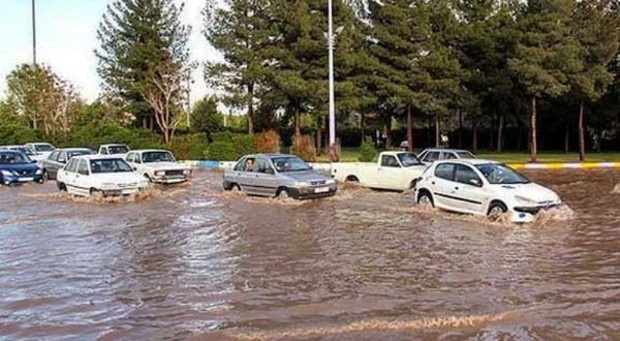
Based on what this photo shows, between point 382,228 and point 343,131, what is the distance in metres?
52.4

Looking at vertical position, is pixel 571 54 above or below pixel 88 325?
above

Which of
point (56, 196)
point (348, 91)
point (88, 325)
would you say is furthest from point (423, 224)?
point (348, 91)

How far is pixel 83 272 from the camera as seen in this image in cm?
1130

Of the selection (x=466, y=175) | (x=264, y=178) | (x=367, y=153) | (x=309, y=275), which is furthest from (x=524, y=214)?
(x=367, y=153)

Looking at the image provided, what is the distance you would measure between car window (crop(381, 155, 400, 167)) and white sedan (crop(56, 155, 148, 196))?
305 inches

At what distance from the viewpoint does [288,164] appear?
21781 millimetres

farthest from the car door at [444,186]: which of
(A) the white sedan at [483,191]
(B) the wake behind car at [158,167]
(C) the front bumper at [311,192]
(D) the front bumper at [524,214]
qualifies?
(B) the wake behind car at [158,167]

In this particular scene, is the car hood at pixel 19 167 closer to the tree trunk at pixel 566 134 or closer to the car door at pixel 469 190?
the car door at pixel 469 190

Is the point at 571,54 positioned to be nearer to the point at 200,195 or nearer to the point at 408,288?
the point at 200,195

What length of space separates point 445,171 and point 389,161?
6249 mm

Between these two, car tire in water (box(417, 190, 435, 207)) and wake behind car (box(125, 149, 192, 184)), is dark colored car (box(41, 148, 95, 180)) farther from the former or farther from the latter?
car tire in water (box(417, 190, 435, 207))

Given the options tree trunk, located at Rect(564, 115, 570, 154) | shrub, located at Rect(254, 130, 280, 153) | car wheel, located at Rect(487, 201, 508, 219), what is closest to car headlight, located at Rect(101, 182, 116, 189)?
car wheel, located at Rect(487, 201, 508, 219)

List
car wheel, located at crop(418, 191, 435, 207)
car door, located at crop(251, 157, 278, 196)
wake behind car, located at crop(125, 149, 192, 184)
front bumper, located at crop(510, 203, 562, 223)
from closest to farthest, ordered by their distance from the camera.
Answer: front bumper, located at crop(510, 203, 562, 223) < car wheel, located at crop(418, 191, 435, 207) < car door, located at crop(251, 157, 278, 196) < wake behind car, located at crop(125, 149, 192, 184)

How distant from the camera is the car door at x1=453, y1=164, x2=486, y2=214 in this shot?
16219mm
